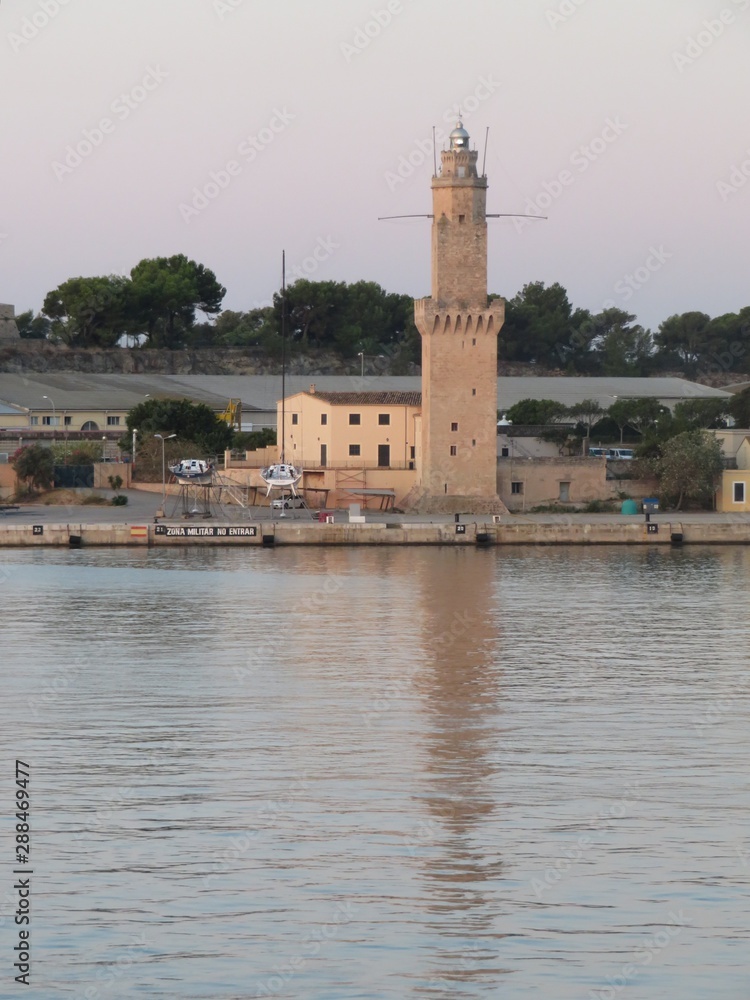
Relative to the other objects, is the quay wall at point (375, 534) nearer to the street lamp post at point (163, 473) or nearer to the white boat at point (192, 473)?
the white boat at point (192, 473)

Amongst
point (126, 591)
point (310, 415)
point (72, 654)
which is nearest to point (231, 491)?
point (310, 415)

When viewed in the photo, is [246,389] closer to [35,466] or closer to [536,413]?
[536,413]

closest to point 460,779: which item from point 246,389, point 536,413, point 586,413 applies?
point 536,413

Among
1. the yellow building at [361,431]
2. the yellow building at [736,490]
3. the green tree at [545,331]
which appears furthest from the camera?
A: the green tree at [545,331]

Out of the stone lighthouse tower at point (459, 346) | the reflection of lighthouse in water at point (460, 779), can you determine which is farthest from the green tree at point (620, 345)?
the reflection of lighthouse in water at point (460, 779)

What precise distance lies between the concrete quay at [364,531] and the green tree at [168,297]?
45.8 m

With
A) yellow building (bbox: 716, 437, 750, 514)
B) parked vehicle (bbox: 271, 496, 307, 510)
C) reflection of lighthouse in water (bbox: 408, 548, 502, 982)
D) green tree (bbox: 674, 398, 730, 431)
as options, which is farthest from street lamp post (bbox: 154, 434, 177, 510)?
reflection of lighthouse in water (bbox: 408, 548, 502, 982)

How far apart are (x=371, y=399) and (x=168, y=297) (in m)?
43.2

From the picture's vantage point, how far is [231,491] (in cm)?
5662

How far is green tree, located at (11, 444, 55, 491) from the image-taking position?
2242 inches

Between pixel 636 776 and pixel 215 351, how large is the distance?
83.2 m

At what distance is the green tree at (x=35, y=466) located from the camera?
187ft

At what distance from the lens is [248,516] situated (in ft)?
177

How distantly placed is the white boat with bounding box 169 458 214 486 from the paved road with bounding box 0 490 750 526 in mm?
1043
